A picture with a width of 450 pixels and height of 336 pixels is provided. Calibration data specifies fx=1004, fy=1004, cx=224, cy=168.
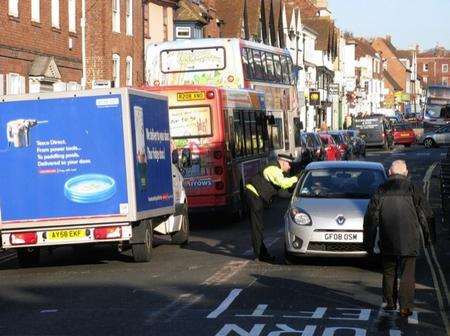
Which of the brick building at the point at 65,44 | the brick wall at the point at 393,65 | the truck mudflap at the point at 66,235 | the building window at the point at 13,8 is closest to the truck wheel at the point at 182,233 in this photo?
the truck mudflap at the point at 66,235

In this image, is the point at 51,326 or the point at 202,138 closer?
the point at 51,326

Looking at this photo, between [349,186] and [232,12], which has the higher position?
[232,12]

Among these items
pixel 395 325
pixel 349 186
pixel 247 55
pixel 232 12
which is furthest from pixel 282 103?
pixel 232 12

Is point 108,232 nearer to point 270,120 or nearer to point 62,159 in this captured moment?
point 62,159

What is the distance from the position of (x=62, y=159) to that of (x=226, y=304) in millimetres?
4498

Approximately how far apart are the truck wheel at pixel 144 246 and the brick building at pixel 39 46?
50.8 ft

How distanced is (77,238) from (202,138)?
6.97 m

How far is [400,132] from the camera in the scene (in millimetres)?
75000

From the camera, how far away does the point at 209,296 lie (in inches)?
476

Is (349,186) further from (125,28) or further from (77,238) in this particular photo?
(125,28)

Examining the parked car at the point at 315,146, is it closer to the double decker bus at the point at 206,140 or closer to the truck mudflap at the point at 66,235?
the double decker bus at the point at 206,140

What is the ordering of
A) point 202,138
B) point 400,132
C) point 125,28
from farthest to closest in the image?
point 400,132
point 125,28
point 202,138

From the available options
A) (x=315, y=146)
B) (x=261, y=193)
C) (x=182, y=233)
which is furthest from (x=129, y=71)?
(x=261, y=193)

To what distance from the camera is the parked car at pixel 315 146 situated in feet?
134
